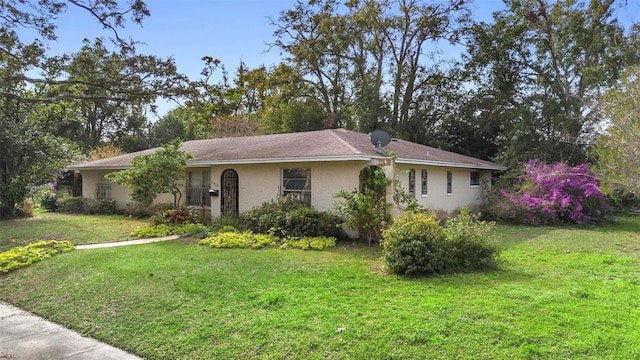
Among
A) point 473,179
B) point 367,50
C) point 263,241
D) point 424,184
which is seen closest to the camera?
point 263,241

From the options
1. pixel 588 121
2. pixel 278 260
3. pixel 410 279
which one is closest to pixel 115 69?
pixel 278 260

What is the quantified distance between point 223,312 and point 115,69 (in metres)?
9.48

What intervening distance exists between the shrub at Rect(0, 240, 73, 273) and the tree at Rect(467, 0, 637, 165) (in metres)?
19.6

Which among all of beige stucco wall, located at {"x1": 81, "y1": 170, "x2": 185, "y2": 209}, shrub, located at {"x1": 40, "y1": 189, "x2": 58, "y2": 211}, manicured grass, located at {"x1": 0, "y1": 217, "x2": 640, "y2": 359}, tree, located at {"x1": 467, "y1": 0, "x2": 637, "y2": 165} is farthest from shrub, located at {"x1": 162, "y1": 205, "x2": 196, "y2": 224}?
tree, located at {"x1": 467, "y1": 0, "x2": 637, "y2": 165}

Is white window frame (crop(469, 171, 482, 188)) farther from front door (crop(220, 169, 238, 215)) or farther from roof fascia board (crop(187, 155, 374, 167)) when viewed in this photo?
front door (crop(220, 169, 238, 215))

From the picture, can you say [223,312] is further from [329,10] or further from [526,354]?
[329,10]

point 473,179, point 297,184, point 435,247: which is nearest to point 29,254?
point 297,184

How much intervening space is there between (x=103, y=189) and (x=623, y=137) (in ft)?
70.4

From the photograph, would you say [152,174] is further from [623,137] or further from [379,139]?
[623,137]

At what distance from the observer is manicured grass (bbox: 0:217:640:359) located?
478 centimetres

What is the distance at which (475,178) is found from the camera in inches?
812

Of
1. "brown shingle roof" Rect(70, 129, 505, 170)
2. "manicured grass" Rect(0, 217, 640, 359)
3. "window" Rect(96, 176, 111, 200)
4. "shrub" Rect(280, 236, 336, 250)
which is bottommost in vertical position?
"manicured grass" Rect(0, 217, 640, 359)

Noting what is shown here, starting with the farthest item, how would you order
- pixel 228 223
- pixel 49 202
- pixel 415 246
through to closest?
pixel 49 202
pixel 228 223
pixel 415 246

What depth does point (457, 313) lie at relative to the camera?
18.0 ft
